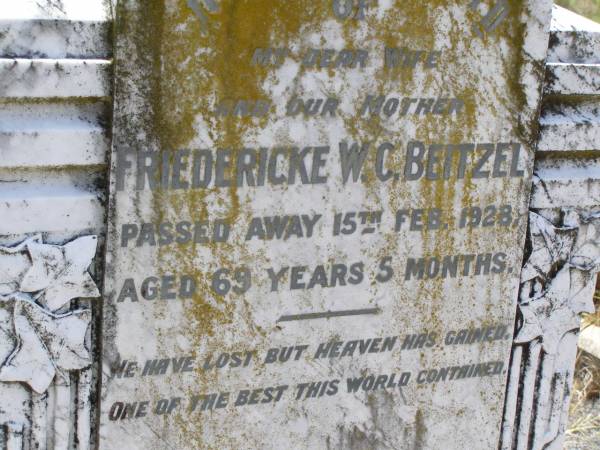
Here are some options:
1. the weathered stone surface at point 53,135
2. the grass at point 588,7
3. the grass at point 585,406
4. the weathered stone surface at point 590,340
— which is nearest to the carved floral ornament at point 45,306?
the weathered stone surface at point 53,135

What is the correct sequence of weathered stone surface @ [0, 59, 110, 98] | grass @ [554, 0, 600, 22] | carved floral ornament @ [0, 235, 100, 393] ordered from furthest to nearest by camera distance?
1. grass @ [554, 0, 600, 22]
2. carved floral ornament @ [0, 235, 100, 393]
3. weathered stone surface @ [0, 59, 110, 98]

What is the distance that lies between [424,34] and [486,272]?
756mm

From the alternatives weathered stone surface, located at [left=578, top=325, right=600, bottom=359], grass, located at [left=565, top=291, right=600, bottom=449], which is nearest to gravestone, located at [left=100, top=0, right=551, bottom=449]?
grass, located at [left=565, top=291, right=600, bottom=449]

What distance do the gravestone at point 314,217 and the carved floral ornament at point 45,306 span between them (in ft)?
0.25

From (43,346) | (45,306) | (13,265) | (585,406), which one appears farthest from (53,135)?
(585,406)

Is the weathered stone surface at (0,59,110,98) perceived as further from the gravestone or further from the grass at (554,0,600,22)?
the grass at (554,0,600,22)

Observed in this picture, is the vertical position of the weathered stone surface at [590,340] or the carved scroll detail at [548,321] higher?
the carved scroll detail at [548,321]

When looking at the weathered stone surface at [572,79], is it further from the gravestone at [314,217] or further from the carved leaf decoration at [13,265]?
the carved leaf decoration at [13,265]

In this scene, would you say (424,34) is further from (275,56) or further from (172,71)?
(172,71)

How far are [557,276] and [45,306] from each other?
1.61m

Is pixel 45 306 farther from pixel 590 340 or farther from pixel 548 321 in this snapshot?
pixel 590 340

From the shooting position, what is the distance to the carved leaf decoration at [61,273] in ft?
8.35

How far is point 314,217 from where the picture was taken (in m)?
2.78

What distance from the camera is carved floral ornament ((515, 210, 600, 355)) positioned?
312 centimetres
